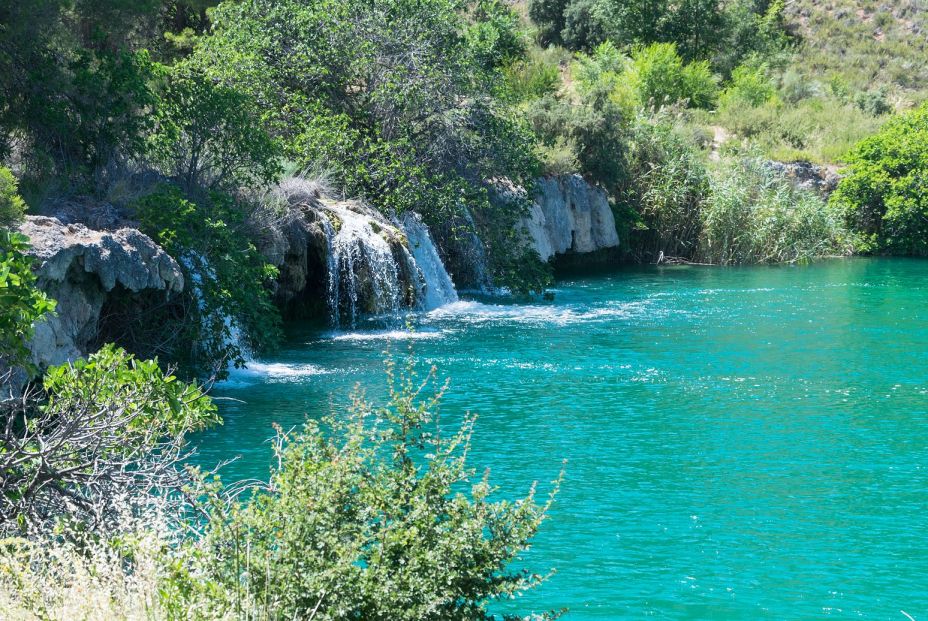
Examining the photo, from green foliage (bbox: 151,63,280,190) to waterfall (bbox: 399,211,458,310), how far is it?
4.97 m

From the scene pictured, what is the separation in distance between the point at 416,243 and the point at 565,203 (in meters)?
9.61

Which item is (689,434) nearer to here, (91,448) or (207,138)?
(91,448)

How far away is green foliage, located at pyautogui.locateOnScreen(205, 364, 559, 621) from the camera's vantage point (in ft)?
17.1

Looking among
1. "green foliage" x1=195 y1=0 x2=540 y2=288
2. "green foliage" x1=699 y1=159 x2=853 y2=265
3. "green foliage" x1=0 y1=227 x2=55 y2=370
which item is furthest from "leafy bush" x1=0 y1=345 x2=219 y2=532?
"green foliage" x1=699 y1=159 x2=853 y2=265

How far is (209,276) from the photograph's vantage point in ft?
48.1

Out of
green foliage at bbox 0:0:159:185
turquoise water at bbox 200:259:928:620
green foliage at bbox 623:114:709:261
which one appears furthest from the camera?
green foliage at bbox 623:114:709:261

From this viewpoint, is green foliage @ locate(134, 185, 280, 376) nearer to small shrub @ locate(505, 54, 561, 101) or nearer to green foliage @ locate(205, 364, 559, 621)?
green foliage @ locate(205, 364, 559, 621)

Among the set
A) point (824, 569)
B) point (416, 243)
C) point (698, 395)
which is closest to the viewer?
point (824, 569)

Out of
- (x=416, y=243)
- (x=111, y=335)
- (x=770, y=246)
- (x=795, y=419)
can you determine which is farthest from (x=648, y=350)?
(x=770, y=246)

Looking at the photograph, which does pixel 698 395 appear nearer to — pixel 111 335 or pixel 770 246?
pixel 111 335

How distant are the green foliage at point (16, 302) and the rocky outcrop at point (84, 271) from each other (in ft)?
16.8

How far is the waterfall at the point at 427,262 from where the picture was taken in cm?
2278

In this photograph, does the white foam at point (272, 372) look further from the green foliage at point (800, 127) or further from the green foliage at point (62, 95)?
the green foliage at point (800, 127)

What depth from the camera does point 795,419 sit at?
13469 millimetres
